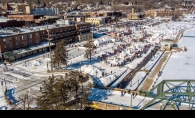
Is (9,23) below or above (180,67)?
above

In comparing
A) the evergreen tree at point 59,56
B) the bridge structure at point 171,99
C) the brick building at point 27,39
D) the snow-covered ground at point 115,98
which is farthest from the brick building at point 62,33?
the bridge structure at point 171,99

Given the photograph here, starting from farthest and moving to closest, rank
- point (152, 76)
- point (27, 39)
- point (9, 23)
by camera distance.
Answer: point (9, 23) → point (27, 39) → point (152, 76)

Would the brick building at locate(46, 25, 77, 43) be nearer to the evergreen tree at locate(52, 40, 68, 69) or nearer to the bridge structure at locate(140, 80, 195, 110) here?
the evergreen tree at locate(52, 40, 68, 69)

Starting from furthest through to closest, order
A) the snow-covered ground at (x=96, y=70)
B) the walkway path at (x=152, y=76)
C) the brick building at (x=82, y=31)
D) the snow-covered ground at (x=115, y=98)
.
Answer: the brick building at (x=82, y=31), the snow-covered ground at (x=96, y=70), the walkway path at (x=152, y=76), the snow-covered ground at (x=115, y=98)

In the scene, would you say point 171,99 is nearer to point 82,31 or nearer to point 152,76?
point 152,76

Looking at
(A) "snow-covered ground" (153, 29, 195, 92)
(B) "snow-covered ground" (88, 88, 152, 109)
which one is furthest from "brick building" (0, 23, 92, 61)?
(A) "snow-covered ground" (153, 29, 195, 92)

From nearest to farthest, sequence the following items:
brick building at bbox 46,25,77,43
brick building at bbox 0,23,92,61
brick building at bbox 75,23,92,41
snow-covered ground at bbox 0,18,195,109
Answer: snow-covered ground at bbox 0,18,195,109 < brick building at bbox 0,23,92,61 < brick building at bbox 46,25,77,43 < brick building at bbox 75,23,92,41

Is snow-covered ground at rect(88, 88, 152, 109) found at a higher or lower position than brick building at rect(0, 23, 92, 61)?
lower

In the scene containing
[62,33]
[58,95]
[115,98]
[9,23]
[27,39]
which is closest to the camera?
[58,95]

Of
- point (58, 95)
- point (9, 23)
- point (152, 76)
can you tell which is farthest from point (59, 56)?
point (9, 23)

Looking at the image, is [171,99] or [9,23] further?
[9,23]

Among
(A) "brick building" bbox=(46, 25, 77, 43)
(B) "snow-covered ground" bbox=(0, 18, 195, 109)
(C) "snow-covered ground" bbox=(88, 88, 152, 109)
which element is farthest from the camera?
(A) "brick building" bbox=(46, 25, 77, 43)

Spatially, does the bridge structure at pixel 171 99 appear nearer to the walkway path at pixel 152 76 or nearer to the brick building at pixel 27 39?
the walkway path at pixel 152 76
